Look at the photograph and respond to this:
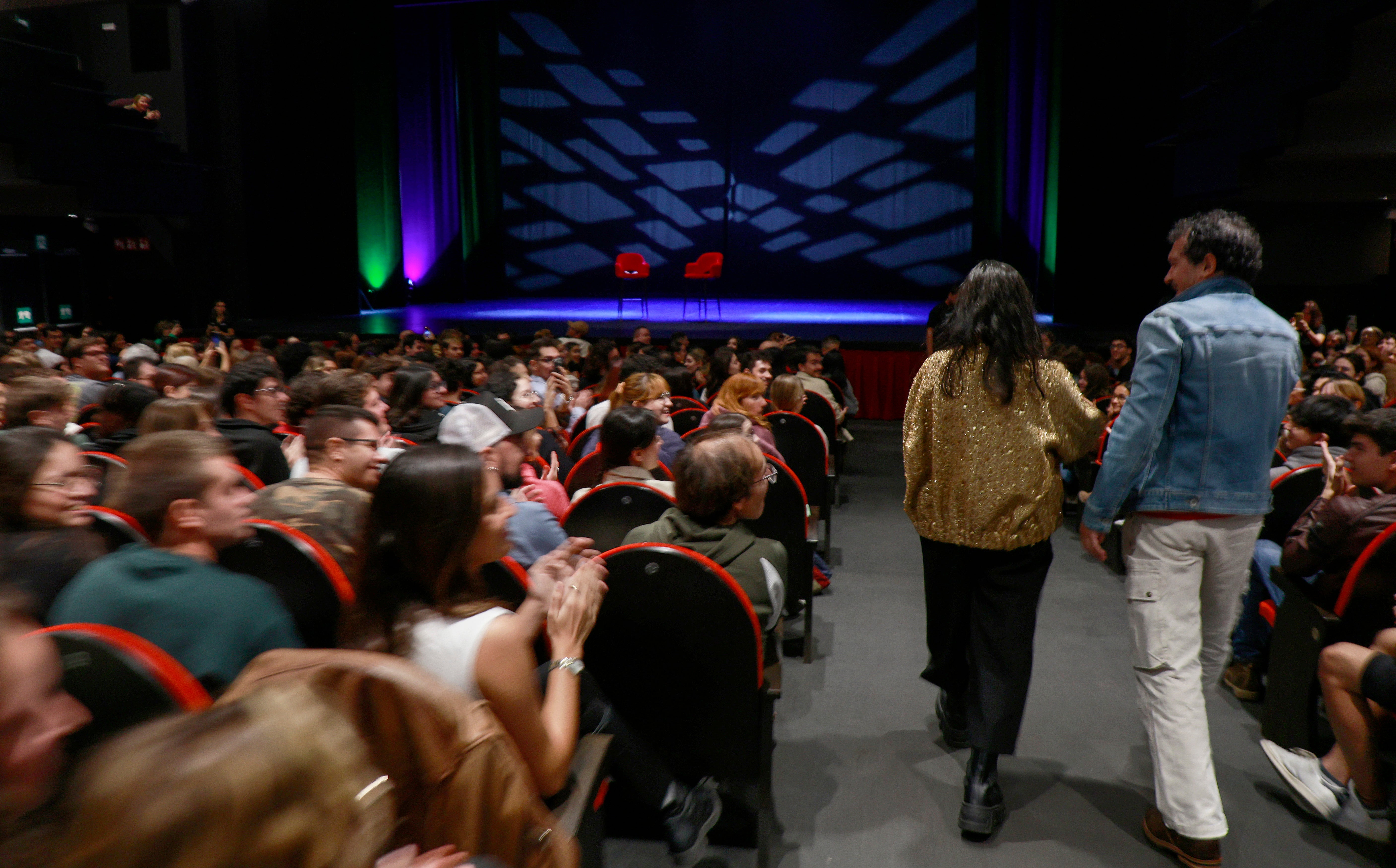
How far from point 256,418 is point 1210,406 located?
339 cm

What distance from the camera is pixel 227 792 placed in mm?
614

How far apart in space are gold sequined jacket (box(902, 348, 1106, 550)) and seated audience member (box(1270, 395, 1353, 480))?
1514mm

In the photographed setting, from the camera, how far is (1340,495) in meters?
2.55

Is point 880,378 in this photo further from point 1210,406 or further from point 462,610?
point 462,610

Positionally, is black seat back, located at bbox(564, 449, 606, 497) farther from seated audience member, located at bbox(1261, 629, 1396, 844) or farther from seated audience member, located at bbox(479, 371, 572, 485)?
seated audience member, located at bbox(1261, 629, 1396, 844)

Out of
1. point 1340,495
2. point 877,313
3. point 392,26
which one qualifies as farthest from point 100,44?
point 1340,495

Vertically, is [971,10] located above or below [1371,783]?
above

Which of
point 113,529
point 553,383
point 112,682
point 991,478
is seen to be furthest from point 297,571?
point 553,383

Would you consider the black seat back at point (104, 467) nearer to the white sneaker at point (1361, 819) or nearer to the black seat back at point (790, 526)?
the black seat back at point (790, 526)

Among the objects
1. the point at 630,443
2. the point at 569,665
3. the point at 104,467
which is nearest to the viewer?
the point at 569,665

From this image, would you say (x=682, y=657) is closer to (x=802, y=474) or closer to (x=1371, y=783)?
(x=1371, y=783)

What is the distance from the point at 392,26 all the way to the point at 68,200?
511cm

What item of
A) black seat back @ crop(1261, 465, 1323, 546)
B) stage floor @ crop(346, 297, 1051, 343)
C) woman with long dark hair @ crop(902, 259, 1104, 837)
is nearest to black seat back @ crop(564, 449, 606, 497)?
woman with long dark hair @ crop(902, 259, 1104, 837)

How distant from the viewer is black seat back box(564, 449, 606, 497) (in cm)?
322
